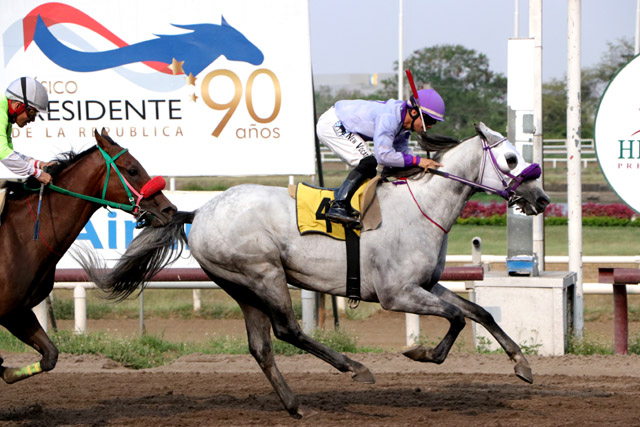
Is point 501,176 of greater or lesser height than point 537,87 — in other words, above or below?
below

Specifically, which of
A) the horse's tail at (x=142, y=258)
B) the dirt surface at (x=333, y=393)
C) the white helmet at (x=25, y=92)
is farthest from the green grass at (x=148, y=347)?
the white helmet at (x=25, y=92)

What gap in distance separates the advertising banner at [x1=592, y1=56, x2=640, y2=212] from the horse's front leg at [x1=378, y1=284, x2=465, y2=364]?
11.8ft

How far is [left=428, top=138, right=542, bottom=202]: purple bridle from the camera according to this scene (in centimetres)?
570

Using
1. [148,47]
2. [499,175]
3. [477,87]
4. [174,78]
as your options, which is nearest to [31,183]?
[499,175]

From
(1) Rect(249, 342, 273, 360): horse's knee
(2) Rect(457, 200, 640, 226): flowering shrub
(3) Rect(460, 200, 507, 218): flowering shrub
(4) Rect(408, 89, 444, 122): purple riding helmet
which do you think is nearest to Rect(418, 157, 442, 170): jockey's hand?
(4) Rect(408, 89, 444, 122): purple riding helmet

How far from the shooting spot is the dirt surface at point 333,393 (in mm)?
5602

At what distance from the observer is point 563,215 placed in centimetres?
2308

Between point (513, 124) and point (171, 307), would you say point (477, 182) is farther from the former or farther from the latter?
point (171, 307)

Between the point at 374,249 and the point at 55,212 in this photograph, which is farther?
the point at 374,249

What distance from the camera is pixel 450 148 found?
19.6 feet

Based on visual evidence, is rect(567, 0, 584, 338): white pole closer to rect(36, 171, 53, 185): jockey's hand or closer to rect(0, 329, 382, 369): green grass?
rect(0, 329, 382, 369): green grass

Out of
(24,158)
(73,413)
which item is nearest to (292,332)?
(73,413)

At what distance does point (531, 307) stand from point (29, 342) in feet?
14.5

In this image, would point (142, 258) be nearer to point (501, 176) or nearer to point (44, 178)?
point (44, 178)
